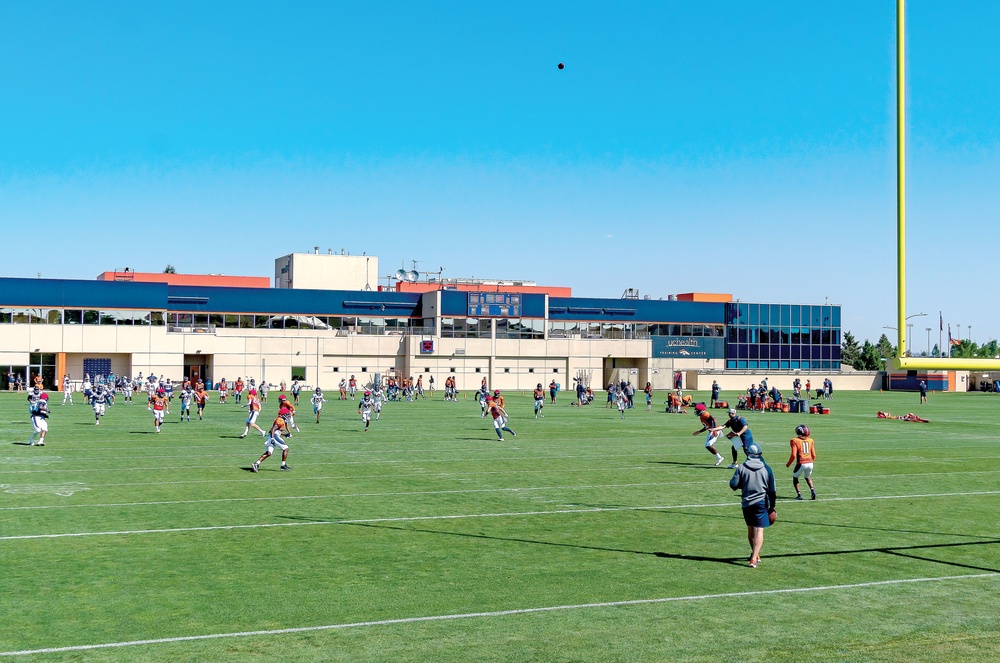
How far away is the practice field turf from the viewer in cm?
982

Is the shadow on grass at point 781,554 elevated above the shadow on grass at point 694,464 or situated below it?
below

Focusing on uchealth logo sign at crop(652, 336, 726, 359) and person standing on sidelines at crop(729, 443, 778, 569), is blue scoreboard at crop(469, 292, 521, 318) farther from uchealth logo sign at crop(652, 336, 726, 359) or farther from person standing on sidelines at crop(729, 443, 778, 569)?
person standing on sidelines at crop(729, 443, 778, 569)

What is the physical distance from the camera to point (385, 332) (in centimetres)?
8219

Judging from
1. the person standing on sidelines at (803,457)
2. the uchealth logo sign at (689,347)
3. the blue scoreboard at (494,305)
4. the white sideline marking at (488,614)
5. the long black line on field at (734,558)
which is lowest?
the white sideline marking at (488,614)

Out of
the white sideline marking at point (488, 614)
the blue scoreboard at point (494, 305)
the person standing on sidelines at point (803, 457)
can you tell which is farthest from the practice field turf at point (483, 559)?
the blue scoreboard at point (494, 305)

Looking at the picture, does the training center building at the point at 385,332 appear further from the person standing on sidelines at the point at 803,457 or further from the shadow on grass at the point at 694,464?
the person standing on sidelines at the point at 803,457

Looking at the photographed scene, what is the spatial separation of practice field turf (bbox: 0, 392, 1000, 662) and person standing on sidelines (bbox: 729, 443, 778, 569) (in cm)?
48

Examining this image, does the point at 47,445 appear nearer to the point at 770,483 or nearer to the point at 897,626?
the point at 770,483

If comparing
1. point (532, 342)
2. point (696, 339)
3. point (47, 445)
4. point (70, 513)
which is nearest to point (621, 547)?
point (70, 513)

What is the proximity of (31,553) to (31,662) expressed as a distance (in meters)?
5.19

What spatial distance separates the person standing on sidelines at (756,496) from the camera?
42.5 feet

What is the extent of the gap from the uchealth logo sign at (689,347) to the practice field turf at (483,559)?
63.8m

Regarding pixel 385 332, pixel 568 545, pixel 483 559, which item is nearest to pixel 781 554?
pixel 568 545

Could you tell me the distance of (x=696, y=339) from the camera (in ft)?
305
